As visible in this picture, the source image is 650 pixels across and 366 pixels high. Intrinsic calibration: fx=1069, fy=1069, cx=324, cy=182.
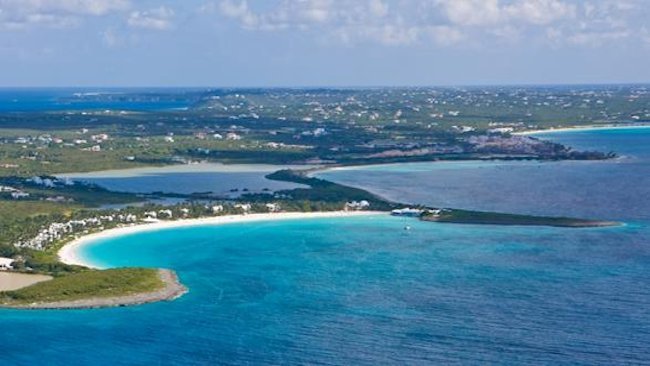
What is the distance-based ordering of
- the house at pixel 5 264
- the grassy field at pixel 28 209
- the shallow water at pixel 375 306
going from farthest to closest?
the grassy field at pixel 28 209, the house at pixel 5 264, the shallow water at pixel 375 306

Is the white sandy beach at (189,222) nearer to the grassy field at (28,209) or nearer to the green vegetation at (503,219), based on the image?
the green vegetation at (503,219)

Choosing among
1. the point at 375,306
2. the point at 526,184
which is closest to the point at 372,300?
the point at 375,306

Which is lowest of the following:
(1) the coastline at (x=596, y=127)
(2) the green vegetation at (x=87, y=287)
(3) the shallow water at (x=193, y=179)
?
(3) the shallow water at (x=193, y=179)

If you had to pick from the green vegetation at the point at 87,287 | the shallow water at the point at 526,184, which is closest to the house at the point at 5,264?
the green vegetation at the point at 87,287

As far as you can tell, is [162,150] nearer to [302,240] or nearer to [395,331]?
[302,240]

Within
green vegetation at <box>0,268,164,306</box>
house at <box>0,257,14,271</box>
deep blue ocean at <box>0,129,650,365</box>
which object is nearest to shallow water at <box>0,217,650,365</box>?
deep blue ocean at <box>0,129,650,365</box>
